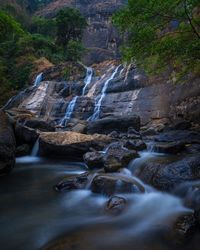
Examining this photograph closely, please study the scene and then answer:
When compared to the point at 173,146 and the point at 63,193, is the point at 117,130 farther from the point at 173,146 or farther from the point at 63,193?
the point at 63,193

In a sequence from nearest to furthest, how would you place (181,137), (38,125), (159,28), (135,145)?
(159,28)
(135,145)
(181,137)
(38,125)

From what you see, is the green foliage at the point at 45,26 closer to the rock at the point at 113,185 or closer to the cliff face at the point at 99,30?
the cliff face at the point at 99,30

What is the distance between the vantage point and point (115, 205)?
674 centimetres

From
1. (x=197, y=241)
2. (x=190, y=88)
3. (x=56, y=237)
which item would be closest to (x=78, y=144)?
(x=56, y=237)

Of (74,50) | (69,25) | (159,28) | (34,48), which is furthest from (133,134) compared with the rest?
(69,25)

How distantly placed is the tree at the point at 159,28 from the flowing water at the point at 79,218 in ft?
12.8

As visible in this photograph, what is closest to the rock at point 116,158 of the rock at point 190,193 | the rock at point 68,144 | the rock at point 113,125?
the rock at point 68,144

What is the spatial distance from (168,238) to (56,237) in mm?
2075

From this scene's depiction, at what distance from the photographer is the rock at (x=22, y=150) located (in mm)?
12858

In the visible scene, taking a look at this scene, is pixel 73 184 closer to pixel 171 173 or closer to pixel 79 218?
pixel 79 218

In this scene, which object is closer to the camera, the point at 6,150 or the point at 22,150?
the point at 6,150

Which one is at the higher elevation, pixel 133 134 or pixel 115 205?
pixel 133 134

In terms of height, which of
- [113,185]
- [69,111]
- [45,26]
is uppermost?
[45,26]

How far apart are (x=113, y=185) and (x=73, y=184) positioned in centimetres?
137
